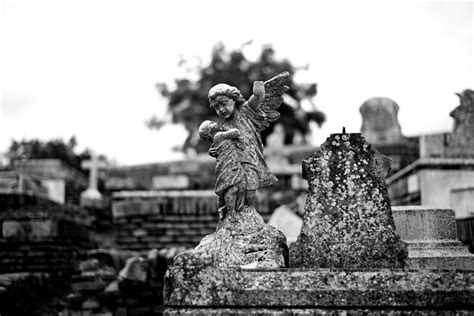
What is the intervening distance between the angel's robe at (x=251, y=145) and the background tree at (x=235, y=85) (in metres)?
26.6

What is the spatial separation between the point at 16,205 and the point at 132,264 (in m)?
5.11

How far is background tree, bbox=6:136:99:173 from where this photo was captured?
34.7 meters

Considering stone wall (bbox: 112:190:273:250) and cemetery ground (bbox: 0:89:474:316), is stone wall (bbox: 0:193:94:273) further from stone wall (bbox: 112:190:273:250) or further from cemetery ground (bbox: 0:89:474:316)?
stone wall (bbox: 112:190:273:250)

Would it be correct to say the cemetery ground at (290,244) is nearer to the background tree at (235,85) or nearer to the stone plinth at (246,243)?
the stone plinth at (246,243)

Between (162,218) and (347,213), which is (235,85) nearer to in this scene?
(162,218)

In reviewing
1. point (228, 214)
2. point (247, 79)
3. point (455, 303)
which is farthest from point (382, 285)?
point (247, 79)

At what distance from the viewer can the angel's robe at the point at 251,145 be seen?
219 inches

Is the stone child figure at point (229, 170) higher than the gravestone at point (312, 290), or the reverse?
the stone child figure at point (229, 170)

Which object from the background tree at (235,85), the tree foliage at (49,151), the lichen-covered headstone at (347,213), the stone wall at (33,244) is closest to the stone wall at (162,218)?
the stone wall at (33,244)

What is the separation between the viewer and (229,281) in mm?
4414

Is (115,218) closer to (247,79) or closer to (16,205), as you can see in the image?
(16,205)

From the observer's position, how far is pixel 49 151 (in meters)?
34.7

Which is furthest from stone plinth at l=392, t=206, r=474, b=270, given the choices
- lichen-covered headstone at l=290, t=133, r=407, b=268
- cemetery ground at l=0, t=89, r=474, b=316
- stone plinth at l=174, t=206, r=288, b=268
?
stone plinth at l=174, t=206, r=288, b=268

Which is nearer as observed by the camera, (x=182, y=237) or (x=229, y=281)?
(x=229, y=281)
